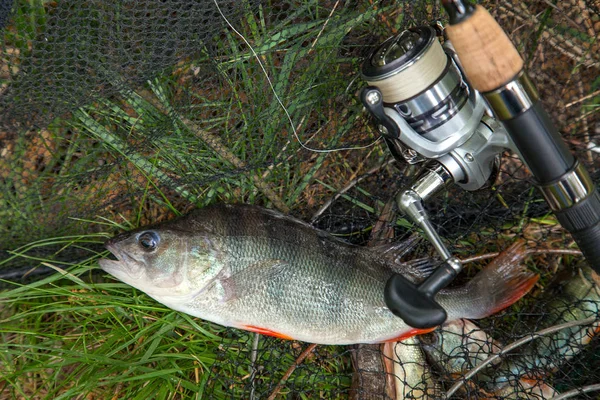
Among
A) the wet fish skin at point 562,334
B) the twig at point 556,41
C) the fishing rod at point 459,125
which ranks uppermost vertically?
the fishing rod at point 459,125

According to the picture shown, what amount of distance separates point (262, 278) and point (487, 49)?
4.33 feet

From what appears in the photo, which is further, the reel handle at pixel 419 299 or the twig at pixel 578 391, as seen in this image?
the twig at pixel 578 391

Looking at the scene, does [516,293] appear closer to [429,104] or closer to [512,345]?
[512,345]

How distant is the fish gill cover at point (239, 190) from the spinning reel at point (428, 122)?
62 cm

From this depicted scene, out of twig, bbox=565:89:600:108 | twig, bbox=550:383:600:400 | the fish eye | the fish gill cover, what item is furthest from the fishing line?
twig, bbox=550:383:600:400

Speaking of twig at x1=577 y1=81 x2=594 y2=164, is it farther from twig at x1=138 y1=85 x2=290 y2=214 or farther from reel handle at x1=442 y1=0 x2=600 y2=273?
twig at x1=138 y1=85 x2=290 y2=214

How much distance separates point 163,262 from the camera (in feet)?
8.02

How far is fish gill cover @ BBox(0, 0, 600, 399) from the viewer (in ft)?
8.41

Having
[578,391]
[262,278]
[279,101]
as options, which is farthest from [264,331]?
[578,391]

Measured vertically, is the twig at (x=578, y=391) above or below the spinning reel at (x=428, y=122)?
below

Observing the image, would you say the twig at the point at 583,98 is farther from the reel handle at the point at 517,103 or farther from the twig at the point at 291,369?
the twig at the point at 291,369

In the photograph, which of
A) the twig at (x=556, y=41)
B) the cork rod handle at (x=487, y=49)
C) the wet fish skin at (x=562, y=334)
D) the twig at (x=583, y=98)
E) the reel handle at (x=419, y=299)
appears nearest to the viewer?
the cork rod handle at (x=487, y=49)

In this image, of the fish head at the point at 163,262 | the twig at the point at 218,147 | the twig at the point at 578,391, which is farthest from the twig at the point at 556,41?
the fish head at the point at 163,262

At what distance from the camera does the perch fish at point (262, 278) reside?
2.46 meters
